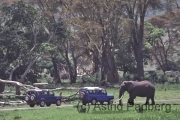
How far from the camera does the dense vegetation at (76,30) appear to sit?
58938 mm

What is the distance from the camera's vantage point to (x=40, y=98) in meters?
41.2

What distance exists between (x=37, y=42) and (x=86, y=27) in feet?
26.4

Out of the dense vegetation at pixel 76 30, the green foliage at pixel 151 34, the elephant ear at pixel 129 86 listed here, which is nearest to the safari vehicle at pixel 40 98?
the elephant ear at pixel 129 86

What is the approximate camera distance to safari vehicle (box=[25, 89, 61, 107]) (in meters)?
40.9

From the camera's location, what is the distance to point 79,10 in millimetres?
71688

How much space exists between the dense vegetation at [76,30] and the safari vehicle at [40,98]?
37.9 feet

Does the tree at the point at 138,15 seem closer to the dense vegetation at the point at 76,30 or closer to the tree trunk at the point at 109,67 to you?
the dense vegetation at the point at 76,30

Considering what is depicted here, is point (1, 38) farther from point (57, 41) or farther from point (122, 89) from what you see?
point (122, 89)

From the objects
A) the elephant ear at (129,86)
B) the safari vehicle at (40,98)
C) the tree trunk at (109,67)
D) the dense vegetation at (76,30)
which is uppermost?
the dense vegetation at (76,30)

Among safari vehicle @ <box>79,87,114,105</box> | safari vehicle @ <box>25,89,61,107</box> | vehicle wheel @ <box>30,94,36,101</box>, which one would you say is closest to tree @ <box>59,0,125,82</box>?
safari vehicle @ <box>79,87,114,105</box>

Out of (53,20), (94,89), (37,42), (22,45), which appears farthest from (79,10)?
(94,89)

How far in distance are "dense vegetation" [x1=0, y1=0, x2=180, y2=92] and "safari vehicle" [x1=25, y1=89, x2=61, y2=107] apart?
11.5 meters

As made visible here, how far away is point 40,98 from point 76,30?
141 feet

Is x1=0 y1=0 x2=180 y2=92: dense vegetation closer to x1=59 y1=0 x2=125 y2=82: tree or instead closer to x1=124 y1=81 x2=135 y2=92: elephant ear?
x1=59 y1=0 x2=125 y2=82: tree
